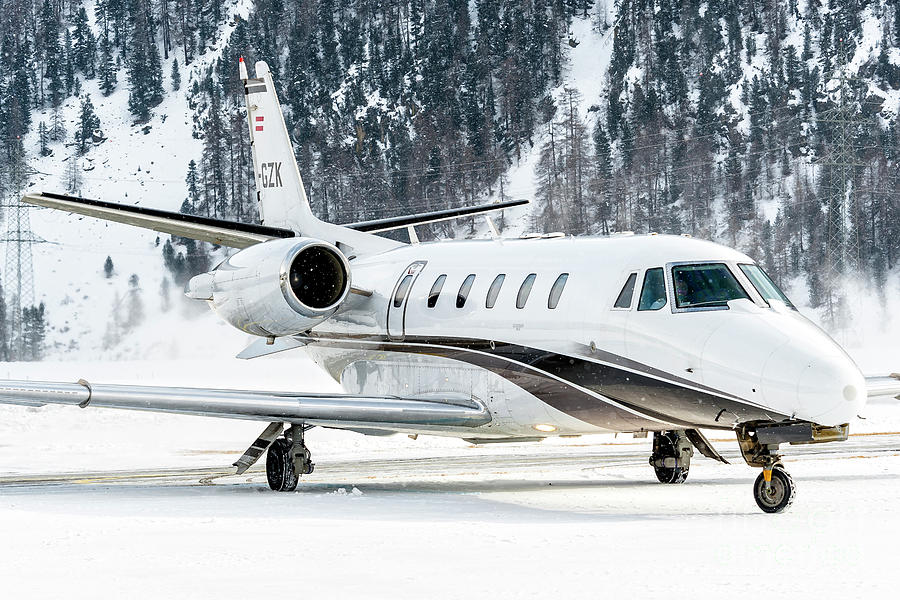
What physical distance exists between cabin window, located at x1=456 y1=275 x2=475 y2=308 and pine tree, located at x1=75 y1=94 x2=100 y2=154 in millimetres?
101085

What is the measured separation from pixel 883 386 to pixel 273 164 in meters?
10.4

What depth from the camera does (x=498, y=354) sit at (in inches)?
573

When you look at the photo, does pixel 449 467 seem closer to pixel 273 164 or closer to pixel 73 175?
pixel 273 164

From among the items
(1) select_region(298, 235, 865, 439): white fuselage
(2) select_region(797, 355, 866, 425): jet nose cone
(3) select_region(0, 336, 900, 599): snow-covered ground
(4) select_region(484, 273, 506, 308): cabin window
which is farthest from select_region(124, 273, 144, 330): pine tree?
(2) select_region(797, 355, 866, 425): jet nose cone

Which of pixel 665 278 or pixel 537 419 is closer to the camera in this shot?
pixel 665 278

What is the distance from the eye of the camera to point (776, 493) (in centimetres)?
1170

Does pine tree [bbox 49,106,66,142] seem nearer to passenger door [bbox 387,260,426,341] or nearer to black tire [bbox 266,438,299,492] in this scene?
passenger door [bbox 387,260,426,341]

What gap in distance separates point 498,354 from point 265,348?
5.55 metres

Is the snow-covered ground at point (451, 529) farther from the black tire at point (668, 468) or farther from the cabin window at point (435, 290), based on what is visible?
the cabin window at point (435, 290)

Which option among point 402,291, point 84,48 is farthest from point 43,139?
point 402,291

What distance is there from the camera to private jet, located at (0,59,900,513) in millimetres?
11672

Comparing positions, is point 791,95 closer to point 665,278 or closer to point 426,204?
point 426,204

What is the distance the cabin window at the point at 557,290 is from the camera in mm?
13984

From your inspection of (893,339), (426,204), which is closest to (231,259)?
(893,339)
